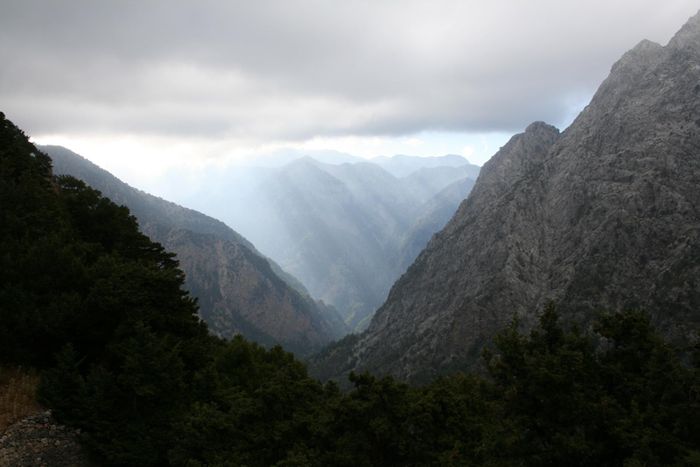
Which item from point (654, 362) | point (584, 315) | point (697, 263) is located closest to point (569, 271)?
point (584, 315)

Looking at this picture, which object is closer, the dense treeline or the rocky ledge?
the dense treeline

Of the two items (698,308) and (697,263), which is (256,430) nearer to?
(698,308)

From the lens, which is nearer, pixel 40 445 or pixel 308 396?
pixel 308 396

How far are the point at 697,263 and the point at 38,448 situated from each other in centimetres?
18080

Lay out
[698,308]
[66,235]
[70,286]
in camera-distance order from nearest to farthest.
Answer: [70,286], [66,235], [698,308]

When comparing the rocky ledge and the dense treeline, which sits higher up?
the dense treeline

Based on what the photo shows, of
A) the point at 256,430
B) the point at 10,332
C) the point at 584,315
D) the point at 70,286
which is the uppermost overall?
the point at 70,286

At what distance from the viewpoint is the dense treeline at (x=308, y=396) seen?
18547mm

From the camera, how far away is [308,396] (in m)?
20.8

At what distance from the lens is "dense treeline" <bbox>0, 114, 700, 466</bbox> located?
1855 centimetres

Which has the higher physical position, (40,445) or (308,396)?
(308,396)

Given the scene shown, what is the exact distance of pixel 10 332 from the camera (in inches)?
965

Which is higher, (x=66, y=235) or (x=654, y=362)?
(x=66, y=235)

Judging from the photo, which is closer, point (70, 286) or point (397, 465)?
point (397, 465)
